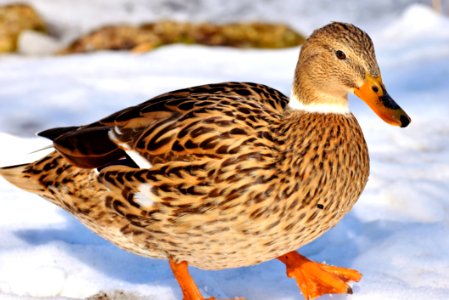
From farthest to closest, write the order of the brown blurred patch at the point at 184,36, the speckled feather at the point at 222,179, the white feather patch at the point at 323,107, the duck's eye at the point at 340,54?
the brown blurred patch at the point at 184,36 → the white feather patch at the point at 323,107 → the duck's eye at the point at 340,54 → the speckled feather at the point at 222,179

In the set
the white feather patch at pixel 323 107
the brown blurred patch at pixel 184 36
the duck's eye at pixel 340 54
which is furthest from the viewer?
the brown blurred patch at pixel 184 36

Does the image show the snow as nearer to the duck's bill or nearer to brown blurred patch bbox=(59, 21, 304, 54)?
brown blurred patch bbox=(59, 21, 304, 54)

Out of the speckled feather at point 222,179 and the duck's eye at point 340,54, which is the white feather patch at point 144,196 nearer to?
the speckled feather at point 222,179

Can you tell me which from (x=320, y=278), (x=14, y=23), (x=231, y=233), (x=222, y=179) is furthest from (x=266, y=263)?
(x=14, y=23)

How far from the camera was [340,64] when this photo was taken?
144 inches

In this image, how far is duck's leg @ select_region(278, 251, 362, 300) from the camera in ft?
13.2

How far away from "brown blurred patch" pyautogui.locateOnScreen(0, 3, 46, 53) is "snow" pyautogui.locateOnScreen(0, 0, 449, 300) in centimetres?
47

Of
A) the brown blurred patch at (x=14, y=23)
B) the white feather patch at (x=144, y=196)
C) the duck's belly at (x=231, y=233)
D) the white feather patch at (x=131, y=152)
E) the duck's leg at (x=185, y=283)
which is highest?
the brown blurred patch at (x=14, y=23)

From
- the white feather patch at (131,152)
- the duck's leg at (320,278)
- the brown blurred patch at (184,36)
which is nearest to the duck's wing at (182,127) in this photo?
the white feather patch at (131,152)

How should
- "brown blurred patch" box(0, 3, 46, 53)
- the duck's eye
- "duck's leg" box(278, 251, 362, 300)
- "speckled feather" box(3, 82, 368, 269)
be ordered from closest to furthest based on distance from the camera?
"speckled feather" box(3, 82, 368, 269) < the duck's eye < "duck's leg" box(278, 251, 362, 300) < "brown blurred patch" box(0, 3, 46, 53)

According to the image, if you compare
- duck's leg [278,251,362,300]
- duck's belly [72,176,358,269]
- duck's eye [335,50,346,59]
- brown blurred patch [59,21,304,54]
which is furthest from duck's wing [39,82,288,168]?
brown blurred patch [59,21,304,54]

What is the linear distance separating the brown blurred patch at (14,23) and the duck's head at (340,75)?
4780 mm

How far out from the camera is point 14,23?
27.2 ft

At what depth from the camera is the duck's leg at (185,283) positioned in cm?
386
